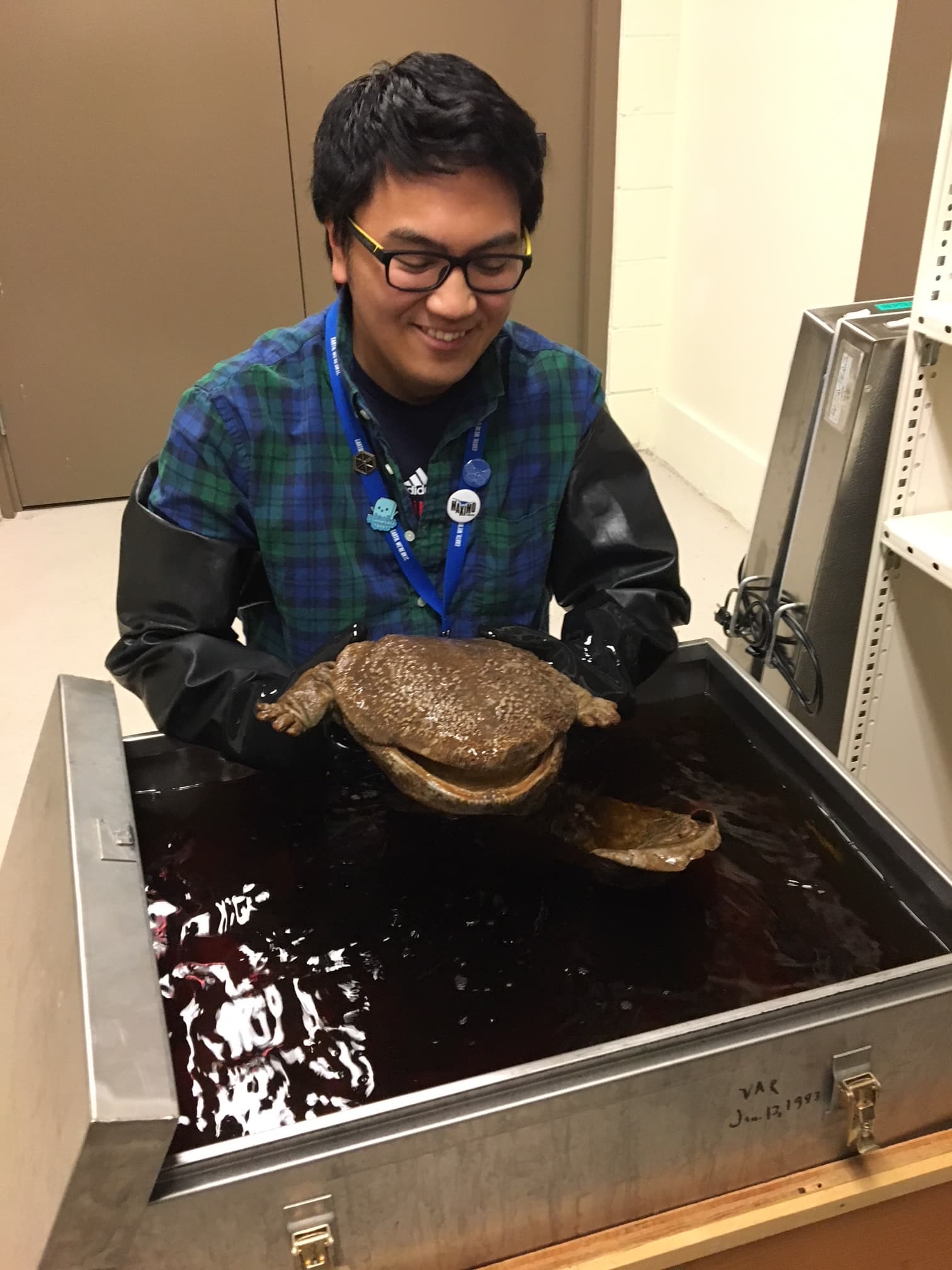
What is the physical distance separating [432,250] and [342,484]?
12.3 inches

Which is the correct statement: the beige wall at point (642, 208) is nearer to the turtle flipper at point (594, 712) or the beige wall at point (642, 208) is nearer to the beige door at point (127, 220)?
the beige door at point (127, 220)

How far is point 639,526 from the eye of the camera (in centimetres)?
136

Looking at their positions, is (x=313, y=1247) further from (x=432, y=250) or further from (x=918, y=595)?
(x=918, y=595)

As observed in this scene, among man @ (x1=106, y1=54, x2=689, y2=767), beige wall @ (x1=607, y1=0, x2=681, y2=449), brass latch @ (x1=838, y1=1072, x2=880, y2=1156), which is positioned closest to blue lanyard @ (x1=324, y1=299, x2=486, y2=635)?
man @ (x1=106, y1=54, x2=689, y2=767)

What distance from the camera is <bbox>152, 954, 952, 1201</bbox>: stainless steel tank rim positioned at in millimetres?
719

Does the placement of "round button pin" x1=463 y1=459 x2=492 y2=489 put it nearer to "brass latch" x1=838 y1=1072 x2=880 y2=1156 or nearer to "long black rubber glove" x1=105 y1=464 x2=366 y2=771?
"long black rubber glove" x1=105 y1=464 x2=366 y2=771

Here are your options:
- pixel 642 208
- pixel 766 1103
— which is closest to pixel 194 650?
pixel 766 1103

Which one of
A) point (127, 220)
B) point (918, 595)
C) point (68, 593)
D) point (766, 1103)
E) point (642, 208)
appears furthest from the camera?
point (642, 208)

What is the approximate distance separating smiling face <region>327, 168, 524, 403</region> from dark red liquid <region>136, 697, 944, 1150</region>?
0.48 meters

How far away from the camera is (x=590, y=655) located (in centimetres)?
122

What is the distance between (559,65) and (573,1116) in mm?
3283

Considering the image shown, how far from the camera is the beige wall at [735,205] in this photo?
7.93ft

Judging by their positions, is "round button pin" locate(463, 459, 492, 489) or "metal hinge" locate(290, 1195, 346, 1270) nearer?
"metal hinge" locate(290, 1195, 346, 1270)

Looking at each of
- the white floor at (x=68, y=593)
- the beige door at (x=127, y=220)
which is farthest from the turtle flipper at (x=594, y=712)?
the beige door at (x=127, y=220)
